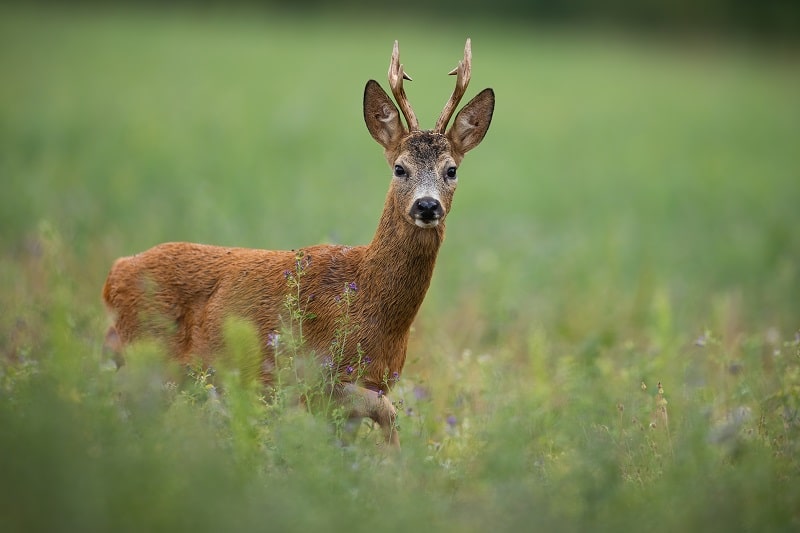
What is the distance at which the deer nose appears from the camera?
5.45 meters

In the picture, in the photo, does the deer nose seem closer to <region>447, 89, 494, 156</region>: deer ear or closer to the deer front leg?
<region>447, 89, 494, 156</region>: deer ear

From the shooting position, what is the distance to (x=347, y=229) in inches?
367

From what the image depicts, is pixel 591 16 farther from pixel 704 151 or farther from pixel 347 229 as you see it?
pixel 347 229

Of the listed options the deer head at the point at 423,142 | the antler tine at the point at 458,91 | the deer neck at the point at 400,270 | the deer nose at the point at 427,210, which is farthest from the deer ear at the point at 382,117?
the deer nose at the point at 427,210

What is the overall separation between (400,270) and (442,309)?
11.6 feet

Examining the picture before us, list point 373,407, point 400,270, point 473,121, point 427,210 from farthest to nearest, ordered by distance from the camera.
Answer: point 473,121 < point 400,270 < point 427,210 < point 373,407

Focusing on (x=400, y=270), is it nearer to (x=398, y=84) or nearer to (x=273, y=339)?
(x=273, y=339)

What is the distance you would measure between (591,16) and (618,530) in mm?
50792

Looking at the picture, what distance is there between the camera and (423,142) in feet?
19.1

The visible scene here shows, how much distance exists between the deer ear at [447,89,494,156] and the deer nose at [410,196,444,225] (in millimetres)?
740

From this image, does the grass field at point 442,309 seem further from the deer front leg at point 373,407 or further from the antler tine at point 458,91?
the antler tine at point 458,91

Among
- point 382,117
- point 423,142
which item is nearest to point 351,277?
point 423,142

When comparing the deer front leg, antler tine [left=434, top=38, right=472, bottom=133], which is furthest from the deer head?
the deer front leg

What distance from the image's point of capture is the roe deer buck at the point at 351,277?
5.53 metres
